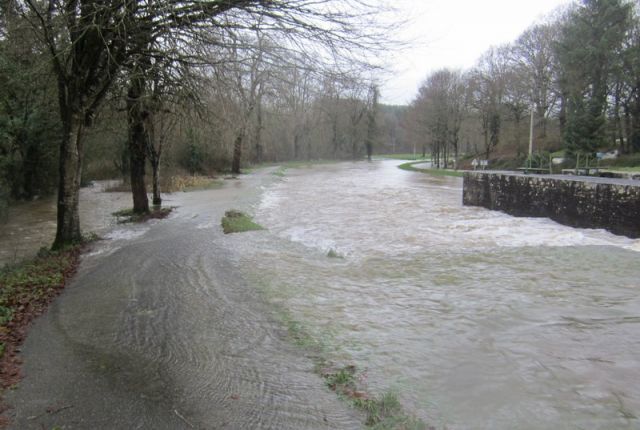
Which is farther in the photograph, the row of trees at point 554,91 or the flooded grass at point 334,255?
the row of trees at point 554,91

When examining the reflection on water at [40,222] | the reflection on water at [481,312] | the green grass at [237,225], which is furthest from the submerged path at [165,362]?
the green grass at [237,225]

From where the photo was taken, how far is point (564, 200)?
14.1m

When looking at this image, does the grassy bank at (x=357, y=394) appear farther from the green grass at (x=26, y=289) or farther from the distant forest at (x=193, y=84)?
the distant forest at (x=193, y=84)

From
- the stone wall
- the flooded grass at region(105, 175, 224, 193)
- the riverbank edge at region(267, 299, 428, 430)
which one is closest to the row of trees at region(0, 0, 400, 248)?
the riverbank edge at region(267, 299, 428, 430)

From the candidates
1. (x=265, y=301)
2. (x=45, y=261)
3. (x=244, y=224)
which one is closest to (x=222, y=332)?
(x=265, y=301)

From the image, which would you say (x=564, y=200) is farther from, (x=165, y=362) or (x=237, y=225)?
(x=165, y=362)

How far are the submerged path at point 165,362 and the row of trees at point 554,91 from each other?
3662 centimetres

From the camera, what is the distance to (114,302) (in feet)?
23.7

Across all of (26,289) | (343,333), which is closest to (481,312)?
(343,333)

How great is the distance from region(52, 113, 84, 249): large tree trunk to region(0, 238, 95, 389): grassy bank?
53 centimetres

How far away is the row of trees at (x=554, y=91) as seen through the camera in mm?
37656

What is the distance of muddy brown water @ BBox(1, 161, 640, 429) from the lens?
423cm

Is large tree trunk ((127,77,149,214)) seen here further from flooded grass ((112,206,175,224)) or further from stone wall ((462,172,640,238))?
stone wall ((462,172,640,238))

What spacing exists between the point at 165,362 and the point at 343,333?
220 cm
